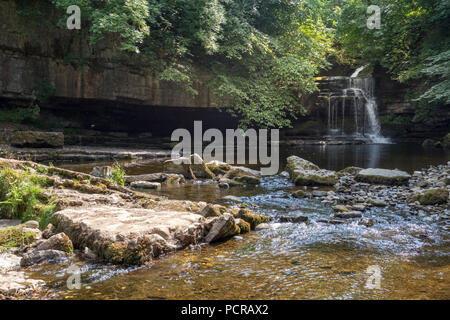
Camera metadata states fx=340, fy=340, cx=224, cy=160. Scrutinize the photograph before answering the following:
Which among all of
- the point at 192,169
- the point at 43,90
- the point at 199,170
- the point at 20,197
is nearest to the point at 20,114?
the point at 43,90

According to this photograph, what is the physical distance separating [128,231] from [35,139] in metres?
10.9

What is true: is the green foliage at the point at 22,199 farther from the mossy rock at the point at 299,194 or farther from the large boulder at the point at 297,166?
the large boulder at the point at 297,166

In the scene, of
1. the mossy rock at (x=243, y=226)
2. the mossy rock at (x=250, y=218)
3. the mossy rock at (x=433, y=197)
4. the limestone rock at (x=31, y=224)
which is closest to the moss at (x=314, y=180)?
the mossy rock at (x=433, y=197)

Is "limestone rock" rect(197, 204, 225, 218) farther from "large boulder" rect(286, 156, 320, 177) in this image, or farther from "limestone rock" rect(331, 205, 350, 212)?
"large boulder" rect(286, 156, 320, 177)

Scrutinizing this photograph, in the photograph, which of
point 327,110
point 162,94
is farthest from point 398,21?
point 162,94

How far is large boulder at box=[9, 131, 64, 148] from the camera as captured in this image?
490 inches

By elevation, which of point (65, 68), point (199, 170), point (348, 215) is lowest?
point (348, 215)

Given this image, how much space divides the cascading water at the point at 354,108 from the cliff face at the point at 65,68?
36.5 feet

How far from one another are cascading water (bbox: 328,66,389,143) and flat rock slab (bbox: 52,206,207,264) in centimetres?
1971

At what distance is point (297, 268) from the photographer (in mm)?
3555

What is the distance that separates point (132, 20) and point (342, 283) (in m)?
12.9

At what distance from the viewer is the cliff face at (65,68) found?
1443cm

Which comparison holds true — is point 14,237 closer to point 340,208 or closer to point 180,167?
point 340,208

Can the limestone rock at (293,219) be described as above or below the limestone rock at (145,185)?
below
